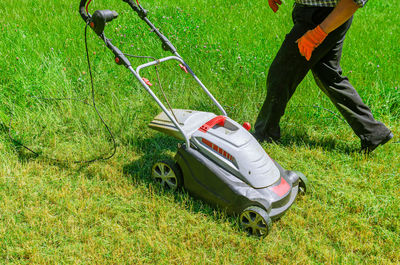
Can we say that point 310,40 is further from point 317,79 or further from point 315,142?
point 315,142

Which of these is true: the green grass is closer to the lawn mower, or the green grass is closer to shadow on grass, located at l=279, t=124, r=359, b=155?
shadow on grass, located at l=279, t=124, r=359, b=155

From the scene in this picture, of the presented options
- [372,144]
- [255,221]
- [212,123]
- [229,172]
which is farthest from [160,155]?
[372,144]

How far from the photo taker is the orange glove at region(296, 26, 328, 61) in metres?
2.51

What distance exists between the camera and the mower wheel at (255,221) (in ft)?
7.46

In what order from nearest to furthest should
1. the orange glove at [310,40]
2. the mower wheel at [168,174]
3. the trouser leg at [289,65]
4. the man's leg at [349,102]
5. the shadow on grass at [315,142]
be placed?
the orange glove at [310,40], the mower wheel at [168,174], the trouser leg at [289,65], the man's leg at [349,102], the shadow on grass at [315,142]

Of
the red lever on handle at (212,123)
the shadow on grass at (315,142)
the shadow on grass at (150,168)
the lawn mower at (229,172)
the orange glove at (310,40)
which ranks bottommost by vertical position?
the shadow on grass at (150,168)

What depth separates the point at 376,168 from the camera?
3055 millimetres

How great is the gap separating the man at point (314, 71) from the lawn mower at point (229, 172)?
1.92ft

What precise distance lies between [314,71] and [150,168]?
4.87 feet

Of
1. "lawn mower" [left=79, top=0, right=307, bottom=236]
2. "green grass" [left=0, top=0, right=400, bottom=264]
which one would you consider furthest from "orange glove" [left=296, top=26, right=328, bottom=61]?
"green grass" [left=0, top=0, right=400, bottom=264]

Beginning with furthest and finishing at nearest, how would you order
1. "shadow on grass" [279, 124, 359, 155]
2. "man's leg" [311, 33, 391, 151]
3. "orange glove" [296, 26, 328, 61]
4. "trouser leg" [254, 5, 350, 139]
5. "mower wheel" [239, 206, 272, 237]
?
"shadow on grass" [279, 124, 359, 155], "man's leg" [311, 33, 391, 151], "trouser leg" [254, 5, 350, 139], "orange glove" [296, 26, 328, 61], "mower wheel" [239, 206, 272, 237]

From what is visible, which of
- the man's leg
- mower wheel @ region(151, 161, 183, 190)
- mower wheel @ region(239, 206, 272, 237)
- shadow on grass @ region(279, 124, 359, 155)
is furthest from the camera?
shadow on grass @ region(279, 124, 359, 155)

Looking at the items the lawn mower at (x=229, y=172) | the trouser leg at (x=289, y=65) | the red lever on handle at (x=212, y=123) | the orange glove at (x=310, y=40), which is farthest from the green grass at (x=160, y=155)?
the orange glove at (x=310, y=40)

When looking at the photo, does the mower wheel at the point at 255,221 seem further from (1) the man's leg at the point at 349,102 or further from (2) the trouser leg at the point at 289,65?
(1) the man's leg at the point at 349,102
